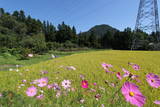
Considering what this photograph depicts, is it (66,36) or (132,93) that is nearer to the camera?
(132,93)

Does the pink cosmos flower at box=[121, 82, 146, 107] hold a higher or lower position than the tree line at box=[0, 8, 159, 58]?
Answer: lower

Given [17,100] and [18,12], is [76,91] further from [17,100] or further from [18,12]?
[18,12]

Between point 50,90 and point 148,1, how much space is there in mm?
16380

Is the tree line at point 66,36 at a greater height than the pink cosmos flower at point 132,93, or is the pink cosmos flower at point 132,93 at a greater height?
the tree line at point 66,36

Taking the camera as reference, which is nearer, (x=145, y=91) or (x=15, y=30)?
(x=145, y=91)

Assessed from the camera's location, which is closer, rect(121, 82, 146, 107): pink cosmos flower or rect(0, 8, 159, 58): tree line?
rect(121, 82, 146, 107): pink cosmos flower

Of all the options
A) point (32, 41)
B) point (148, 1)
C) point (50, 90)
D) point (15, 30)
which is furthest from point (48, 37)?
point (50, 90)

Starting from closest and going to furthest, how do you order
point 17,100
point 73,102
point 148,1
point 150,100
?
point 17,100, point 73,102, point 150,100, point 148,1

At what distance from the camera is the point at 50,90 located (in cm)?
110

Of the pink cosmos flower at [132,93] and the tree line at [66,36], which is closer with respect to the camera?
the pink cosmos flower at [132,93]

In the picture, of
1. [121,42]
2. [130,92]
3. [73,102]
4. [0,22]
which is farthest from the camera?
[121,42]

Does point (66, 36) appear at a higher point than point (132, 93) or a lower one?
higher

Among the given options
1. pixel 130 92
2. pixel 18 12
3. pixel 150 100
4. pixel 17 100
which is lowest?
pixel 150 100

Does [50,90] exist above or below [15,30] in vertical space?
below
